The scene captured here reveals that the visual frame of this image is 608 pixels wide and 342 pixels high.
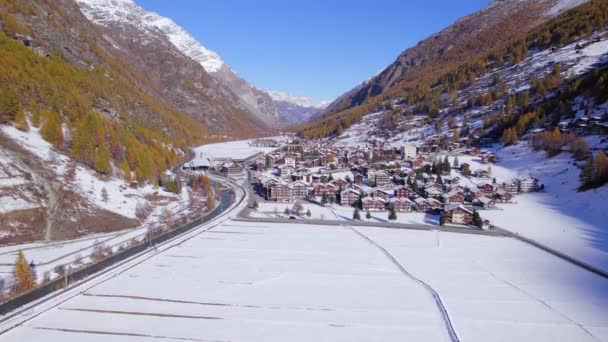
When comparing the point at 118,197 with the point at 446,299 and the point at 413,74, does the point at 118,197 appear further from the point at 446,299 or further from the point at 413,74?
the point at 413,74

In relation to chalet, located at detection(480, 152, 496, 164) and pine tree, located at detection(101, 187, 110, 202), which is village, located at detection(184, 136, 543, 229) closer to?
chalet, located at detection(480, 152, 496, 164)

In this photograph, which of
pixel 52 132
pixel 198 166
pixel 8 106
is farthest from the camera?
pixel 198 166

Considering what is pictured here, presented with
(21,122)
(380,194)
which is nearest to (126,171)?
(21,122)

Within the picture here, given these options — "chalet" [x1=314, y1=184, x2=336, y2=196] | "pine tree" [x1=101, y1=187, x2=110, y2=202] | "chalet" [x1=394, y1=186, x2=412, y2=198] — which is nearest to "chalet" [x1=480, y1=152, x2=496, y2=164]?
"chalet" [x1=394, y1=186, x2=412, y2=198]

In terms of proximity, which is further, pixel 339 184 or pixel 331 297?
pixel 339 184

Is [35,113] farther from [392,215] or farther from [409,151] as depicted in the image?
[409,151]

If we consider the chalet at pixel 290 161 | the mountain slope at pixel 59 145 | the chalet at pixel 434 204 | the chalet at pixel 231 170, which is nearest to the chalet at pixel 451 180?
the chalet at pixel 434 204

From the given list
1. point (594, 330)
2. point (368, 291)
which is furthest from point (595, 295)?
point (368, 291)
